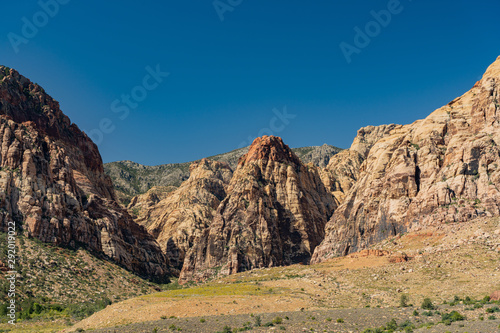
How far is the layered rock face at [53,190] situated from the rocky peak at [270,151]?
55.4 meters

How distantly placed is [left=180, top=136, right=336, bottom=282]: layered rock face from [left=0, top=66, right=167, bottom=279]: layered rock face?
23029mm

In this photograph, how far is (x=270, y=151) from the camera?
606ft

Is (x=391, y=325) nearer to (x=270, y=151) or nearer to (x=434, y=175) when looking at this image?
(x=434, y=175)

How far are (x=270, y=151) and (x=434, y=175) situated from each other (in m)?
94.9

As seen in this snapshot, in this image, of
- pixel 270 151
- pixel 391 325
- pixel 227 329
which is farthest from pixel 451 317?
pixel 270 151

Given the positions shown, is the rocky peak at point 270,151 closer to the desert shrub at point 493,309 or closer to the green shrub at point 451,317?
the green shrub at point 451,317

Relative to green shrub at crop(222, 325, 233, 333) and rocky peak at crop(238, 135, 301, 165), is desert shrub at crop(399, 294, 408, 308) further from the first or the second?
rocky peak at crop(238, 135, 301, 165)

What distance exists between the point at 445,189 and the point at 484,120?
1992cm

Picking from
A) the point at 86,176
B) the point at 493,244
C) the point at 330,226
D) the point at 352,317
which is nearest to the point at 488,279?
the point at 493,244

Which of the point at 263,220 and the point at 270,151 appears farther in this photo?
the point at 270,151

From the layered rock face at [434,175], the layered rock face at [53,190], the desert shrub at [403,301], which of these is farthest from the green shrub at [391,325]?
the layered rock face at [53,190]

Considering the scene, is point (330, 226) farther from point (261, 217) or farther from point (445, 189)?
point (445, 189)

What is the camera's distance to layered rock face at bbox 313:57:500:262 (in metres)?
86.6

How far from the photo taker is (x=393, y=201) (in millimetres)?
101312
